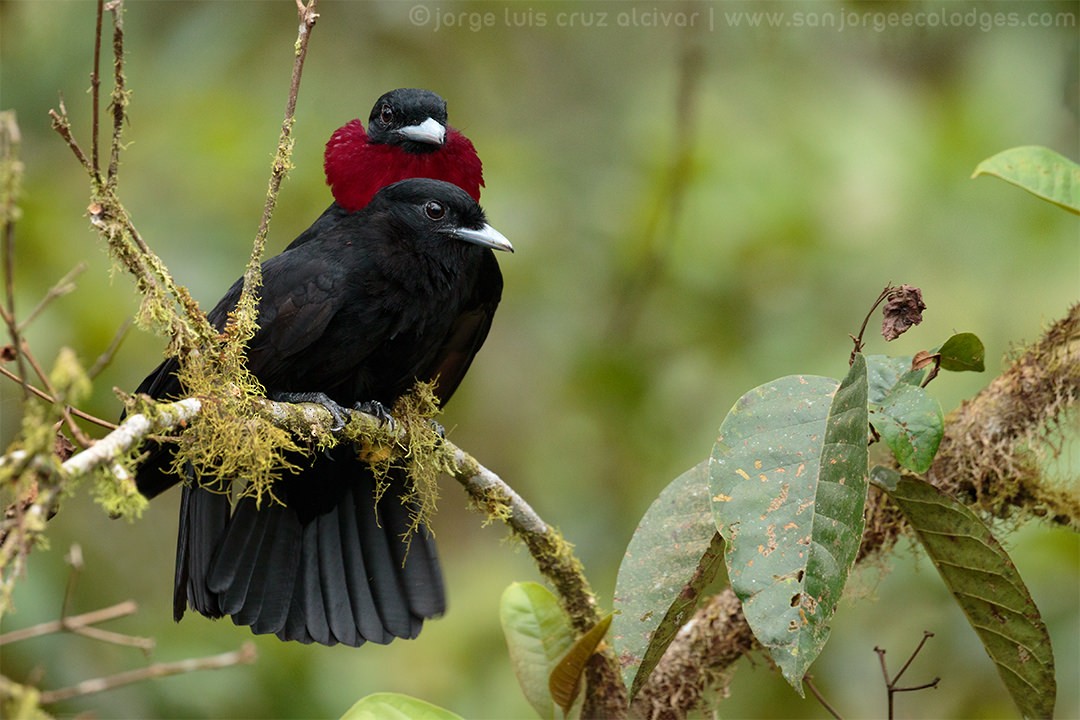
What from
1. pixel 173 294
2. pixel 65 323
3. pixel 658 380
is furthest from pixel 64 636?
pixel 658 380

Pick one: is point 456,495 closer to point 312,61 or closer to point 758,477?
point 312,61

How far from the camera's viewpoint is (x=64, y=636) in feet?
11.9

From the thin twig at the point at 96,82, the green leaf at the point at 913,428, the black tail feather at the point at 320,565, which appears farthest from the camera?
the black tail feather at the point at 320,565

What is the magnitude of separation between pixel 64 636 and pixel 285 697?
0.75 metres

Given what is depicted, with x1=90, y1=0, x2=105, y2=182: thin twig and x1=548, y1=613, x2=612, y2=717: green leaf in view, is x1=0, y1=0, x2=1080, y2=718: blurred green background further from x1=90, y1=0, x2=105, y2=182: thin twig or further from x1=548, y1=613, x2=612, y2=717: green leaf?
x1=90, y1=0, x2=105, y2=182: thin twig

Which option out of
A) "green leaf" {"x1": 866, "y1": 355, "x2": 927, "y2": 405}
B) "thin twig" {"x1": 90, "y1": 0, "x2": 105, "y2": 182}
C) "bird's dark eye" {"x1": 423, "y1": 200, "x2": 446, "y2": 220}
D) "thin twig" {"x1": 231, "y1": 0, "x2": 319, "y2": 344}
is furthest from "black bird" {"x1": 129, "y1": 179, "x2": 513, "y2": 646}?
"green leaf" {"x1": 866, "y1": 355, "x2": 927, "y2": 405}

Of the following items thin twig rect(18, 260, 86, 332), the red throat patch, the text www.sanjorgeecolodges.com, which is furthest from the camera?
the text www.sanjorgeecolodges.com

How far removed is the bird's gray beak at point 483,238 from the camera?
10.6ft

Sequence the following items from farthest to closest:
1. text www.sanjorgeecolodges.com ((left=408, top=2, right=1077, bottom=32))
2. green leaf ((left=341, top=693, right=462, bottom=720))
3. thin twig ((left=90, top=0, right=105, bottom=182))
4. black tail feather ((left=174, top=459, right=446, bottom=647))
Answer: text www.sanjorgeecolodges.com ((left=408, top=2, right=1077, bottom=32)), black tail feather ((left=174, top=459, right=446, bottom=647)), green leaf ((left=341, top=693, right=462, bottom=720)), thin twig ((left=90, top=0, right=105, bottom=182))

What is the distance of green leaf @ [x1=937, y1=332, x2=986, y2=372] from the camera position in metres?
2.35

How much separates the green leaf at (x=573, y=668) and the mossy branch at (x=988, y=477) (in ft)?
0.85

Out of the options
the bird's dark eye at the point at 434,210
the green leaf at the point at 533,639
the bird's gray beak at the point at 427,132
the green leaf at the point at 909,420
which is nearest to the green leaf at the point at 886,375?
the green leaf at the point at 909,420

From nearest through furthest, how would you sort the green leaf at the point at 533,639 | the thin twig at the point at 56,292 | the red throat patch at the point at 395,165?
the thin twig at the point at 56,292
the green leaf at the point at 533,639
the red throat patch at the point at 395,165

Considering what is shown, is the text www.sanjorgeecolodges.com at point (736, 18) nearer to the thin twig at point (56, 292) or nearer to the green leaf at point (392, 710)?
the green leaf at point (392, 710)
